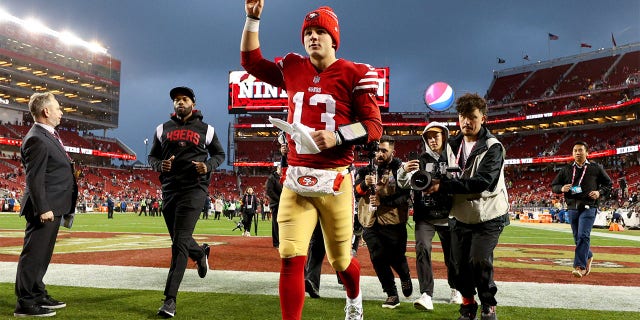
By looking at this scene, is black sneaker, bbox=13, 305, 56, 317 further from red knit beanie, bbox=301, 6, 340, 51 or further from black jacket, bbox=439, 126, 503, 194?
black jacket, bbox=439, 126, 503, 194

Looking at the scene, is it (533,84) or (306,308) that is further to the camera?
(533,84)

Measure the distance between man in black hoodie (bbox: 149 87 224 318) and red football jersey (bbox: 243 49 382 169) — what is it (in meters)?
1.93

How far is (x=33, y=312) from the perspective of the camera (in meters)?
4.25

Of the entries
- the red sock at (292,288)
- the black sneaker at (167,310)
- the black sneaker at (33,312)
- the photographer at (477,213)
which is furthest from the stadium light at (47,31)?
the red sock at (292,288)

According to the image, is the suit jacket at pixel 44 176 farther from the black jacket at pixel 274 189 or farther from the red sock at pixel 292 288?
the black jacket at pixel 274 189

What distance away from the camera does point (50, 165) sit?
15.3 ft

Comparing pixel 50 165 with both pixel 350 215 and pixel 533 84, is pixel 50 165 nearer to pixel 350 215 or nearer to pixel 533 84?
pixel 350 215

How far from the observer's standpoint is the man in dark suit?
441 centimetres

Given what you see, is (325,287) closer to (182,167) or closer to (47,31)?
(182,167)

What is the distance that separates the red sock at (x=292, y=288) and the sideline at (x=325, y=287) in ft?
8.11

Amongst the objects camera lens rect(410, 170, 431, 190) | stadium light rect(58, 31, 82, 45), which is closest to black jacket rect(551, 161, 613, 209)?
camera lens rect(410, 170, 431, 190)

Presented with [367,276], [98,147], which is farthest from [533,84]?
[367,276]

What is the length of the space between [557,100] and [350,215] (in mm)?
69377

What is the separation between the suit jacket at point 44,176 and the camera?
14.5 ft
